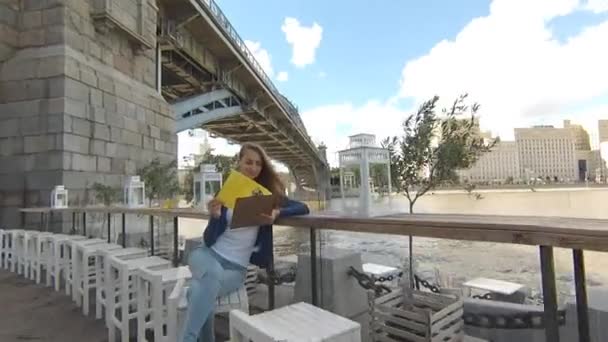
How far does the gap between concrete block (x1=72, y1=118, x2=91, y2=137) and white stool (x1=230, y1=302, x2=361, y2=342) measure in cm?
650

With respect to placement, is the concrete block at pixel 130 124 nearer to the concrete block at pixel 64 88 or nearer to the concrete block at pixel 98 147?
the concrete block at pixel 98 147

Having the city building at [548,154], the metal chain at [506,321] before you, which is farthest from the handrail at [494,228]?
the city building at [548,154]

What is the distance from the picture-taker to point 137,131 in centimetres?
848

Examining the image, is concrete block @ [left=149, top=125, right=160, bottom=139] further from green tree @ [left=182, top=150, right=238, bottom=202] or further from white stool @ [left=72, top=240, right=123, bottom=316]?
white stool @ [left=72, top=240, right=123, bottom=316]

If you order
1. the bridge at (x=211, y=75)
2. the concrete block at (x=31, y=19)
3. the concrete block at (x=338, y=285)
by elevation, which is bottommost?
the concrete block at (x=338, y=285)

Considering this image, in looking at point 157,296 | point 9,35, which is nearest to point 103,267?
point 157,296

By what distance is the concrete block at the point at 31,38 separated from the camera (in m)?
6.82

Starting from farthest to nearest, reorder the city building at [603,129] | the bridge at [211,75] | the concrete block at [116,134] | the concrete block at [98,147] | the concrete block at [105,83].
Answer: the city building at [603,129]
the bridge at [211,75]
the concrete block at [116,134]
the concrete block at [105,83]
the concrete block at [98,147]

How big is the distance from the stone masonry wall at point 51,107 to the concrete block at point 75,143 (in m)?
0.01

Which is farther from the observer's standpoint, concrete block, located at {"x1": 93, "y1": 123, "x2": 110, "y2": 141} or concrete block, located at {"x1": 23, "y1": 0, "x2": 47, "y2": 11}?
concrete block, located at {"x1": 93, "y1": 123, "x2": 110, "y2": 141}

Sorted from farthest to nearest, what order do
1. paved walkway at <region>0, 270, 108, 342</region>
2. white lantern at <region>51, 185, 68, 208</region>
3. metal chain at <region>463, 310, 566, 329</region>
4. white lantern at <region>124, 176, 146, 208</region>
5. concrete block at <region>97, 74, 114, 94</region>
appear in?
concrete block at <region>97, 74, 114, 94</region>, white lantern at <region>51, 185, 68, 208</region>, white lantern at <region>124, 176, 146, 208</region>, paved walkway at <region>0, 270, 108, 342</region>, metal chain at <region>463, 310, 566, 329</region>

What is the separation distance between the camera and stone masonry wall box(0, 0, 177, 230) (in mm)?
6527

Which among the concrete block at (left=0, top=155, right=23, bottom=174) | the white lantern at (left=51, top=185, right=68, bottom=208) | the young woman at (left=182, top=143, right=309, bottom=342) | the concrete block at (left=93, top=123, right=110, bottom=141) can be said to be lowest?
the young woman at (left=182, top=143, right=309, bottom=342)

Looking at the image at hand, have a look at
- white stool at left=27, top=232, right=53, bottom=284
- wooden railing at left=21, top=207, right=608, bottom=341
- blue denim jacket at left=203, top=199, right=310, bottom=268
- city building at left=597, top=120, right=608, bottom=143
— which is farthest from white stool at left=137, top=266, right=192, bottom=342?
city building at left=597, top=120, right=608, bottom=143
